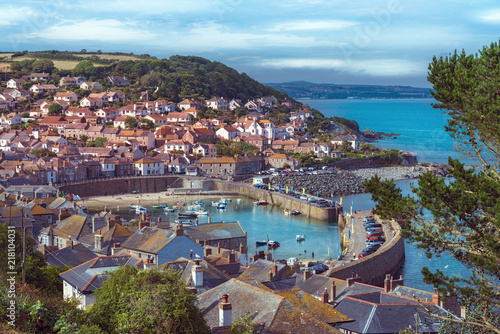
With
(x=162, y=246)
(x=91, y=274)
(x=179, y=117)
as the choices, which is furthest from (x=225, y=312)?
(x=179, y=117)

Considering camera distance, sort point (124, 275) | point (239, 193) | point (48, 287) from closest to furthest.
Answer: point (124, 275), point (48, 287), point (239, 193)

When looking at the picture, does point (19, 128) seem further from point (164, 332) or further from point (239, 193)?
point (164, 332)

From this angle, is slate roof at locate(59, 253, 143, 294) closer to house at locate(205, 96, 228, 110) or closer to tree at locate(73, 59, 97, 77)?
house at locate(205, 96, 228, 110)

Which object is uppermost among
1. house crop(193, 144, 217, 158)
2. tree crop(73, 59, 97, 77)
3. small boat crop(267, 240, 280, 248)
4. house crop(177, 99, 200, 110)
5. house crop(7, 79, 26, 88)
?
tree crop(73, 59, 97, 77)

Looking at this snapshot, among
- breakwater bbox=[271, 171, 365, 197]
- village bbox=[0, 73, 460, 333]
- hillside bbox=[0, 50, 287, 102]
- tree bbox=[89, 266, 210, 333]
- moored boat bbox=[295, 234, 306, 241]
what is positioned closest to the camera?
tree bbox=[89, 266, 210, 333]

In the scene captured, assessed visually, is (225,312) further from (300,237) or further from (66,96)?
(66,96)

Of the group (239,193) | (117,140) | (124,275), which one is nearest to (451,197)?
(124,275)

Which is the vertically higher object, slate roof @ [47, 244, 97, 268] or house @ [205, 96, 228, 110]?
house @ [205, 96, 228, 110]

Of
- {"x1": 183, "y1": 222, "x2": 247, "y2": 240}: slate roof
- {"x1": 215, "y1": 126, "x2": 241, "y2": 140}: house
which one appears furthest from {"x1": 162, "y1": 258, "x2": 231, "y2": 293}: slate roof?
{"x1": 215, "y1": 126, "x2": 241, "y2": 140}: house
